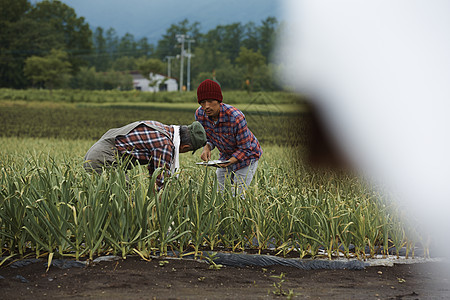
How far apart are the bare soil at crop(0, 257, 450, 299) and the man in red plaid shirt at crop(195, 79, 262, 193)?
136 centimetres

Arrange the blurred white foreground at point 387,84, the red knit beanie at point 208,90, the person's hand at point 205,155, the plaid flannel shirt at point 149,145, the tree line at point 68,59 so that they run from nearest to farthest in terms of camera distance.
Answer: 1. the plaid flannel shirt at point 149,145
2. the red knit beanie at point 208,90
3. the person's hand at point 205,155
4. the blurred white foreground at point 387,84
5. the tree line at point 68,59

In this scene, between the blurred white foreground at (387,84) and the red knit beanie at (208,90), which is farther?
the blurred white foreground at (387,84)

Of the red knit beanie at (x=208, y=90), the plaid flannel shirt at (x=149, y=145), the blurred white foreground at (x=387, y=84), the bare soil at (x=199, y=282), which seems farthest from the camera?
the blurred white foreground at (x=387, y=84)

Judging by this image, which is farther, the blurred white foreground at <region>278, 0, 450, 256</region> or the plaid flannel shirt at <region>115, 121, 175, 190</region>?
the blurred white foreground at <region>278, 0, 450, 256</region>

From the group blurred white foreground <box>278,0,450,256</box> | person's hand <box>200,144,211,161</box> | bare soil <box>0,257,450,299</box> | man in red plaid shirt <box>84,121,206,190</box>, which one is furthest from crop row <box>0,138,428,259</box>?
blurred white foreground <box>278,0,450,256</box>

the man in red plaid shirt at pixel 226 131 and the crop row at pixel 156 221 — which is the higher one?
the man in red plaid shirt at pixel 226 131

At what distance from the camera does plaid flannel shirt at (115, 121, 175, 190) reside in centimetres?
380

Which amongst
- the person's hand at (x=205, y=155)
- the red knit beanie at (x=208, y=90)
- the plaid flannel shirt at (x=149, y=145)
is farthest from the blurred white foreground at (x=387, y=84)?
the plaid flannel shirt at (x=149, y=145)

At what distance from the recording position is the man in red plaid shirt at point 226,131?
13.7ft

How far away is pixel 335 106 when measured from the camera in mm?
5383

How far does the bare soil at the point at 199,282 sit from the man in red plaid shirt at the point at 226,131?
136cm

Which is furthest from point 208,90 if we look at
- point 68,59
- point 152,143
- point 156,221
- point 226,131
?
point 68,59

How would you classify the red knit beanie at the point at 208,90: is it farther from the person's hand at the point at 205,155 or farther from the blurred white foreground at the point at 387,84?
the blurred white foreground at the point at 387,84

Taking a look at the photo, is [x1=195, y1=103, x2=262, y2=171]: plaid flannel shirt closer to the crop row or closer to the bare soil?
the crop row
